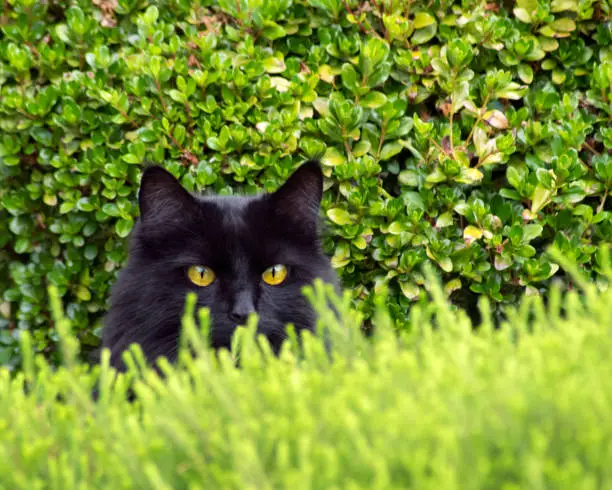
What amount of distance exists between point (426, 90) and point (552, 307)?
97.8 inches

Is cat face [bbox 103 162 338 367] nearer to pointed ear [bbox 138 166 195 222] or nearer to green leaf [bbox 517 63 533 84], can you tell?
pointed ear [bbox 138 166 195 222]

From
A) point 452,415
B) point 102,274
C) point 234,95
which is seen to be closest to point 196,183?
point 234,95

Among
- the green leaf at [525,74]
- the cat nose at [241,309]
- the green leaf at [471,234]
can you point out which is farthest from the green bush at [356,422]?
the green leaf at [525,74]

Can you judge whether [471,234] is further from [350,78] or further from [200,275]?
[200,275]

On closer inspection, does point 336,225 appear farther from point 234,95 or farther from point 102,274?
point 102,274

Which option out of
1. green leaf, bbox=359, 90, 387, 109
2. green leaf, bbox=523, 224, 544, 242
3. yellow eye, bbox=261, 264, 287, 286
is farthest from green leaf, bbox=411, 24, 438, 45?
yellow eye, bbox=261, 264, 287, 286

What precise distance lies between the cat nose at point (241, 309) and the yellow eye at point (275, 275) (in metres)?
0.15

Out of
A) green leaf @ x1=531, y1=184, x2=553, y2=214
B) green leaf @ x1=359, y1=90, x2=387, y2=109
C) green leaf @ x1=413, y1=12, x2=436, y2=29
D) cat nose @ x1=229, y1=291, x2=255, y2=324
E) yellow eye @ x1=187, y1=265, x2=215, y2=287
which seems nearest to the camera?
cat nose @ x1=229, y1=291, x2=255, y2=324

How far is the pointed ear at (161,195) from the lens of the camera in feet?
9.80

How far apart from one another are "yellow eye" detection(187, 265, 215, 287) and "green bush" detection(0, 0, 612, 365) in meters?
0.98

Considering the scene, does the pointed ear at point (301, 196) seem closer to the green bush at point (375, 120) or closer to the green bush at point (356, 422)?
the green bush at point (375, 120)

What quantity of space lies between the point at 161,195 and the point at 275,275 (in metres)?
0.49

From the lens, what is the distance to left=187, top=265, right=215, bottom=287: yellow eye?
3021 mm

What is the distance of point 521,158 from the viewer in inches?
155
